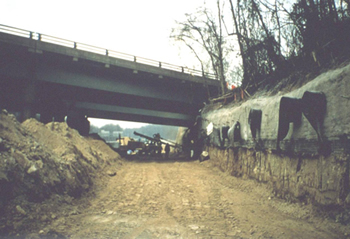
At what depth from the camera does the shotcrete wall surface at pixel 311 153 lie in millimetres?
3779

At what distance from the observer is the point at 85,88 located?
14.9 meters

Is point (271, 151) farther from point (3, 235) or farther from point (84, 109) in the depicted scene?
point (84, 109)

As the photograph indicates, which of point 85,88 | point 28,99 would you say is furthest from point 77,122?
point 28,99

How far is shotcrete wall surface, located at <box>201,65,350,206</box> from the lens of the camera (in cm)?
378

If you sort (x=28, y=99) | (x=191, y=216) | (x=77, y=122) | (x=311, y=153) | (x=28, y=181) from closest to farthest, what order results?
(x=28, y=181) < (x=191, y=216) < (x=311, y=153) < (x=28, y=99) < (x=77, y=122)

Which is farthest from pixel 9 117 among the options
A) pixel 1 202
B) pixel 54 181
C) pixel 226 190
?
pixel 226 190

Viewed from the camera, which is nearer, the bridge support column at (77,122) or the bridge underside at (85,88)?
the bridge underside at (85,88)

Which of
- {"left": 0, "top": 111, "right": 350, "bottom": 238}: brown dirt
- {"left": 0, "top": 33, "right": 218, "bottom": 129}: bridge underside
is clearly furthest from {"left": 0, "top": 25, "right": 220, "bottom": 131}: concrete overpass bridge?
{"left": 0, "top": 111, "right": 350, "bottom": 238}: brown dirt

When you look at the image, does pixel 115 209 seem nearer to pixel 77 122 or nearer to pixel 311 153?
pixel 311 153

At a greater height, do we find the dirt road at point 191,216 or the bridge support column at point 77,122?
the bridge support column at point 77,122

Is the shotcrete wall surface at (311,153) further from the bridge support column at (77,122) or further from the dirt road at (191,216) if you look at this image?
the bridge support column at (77,122)

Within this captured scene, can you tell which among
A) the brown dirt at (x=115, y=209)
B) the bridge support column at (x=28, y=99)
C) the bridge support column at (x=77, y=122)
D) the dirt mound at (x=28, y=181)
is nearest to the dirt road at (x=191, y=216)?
the brown dirt at (x=115, y=209)

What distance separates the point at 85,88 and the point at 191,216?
13.7 meters

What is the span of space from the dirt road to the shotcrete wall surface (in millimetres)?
476
